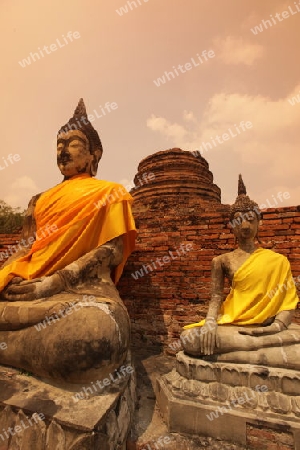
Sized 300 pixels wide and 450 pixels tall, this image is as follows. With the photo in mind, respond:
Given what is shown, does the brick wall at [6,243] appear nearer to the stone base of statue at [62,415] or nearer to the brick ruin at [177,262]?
the brick ruin at [177,262]

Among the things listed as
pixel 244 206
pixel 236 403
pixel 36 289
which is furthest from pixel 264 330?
pixel 36 289

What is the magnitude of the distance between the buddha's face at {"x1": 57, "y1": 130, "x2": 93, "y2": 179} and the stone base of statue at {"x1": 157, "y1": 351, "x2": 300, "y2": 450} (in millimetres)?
2680

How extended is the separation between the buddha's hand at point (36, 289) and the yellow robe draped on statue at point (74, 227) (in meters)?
0.16

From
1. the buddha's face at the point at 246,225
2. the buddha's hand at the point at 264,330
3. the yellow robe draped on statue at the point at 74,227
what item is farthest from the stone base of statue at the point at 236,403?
the yellow robe draped on statue at the point at 74,227

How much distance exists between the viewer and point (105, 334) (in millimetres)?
1960

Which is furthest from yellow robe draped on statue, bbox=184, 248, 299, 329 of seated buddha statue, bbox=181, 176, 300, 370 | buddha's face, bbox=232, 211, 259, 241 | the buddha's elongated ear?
the buddha's elongated ear

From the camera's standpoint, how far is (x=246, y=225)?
296 cm

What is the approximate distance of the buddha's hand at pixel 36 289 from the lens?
8.11ft

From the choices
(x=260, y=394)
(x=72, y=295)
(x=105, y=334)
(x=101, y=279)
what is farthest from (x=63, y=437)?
(x=260, y=394)

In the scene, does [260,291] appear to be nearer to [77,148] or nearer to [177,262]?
[177,262]

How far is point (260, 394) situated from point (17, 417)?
1906mm

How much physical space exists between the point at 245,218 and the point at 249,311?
1024 mm

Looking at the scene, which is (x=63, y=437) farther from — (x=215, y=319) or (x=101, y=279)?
(x=215, y=319)

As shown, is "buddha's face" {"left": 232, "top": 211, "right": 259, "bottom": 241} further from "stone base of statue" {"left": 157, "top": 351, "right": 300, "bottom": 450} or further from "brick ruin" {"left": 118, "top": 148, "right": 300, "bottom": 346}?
"stone base of statue" {"left": 157, "top": 351, "right": 300, "bottom": 450}
